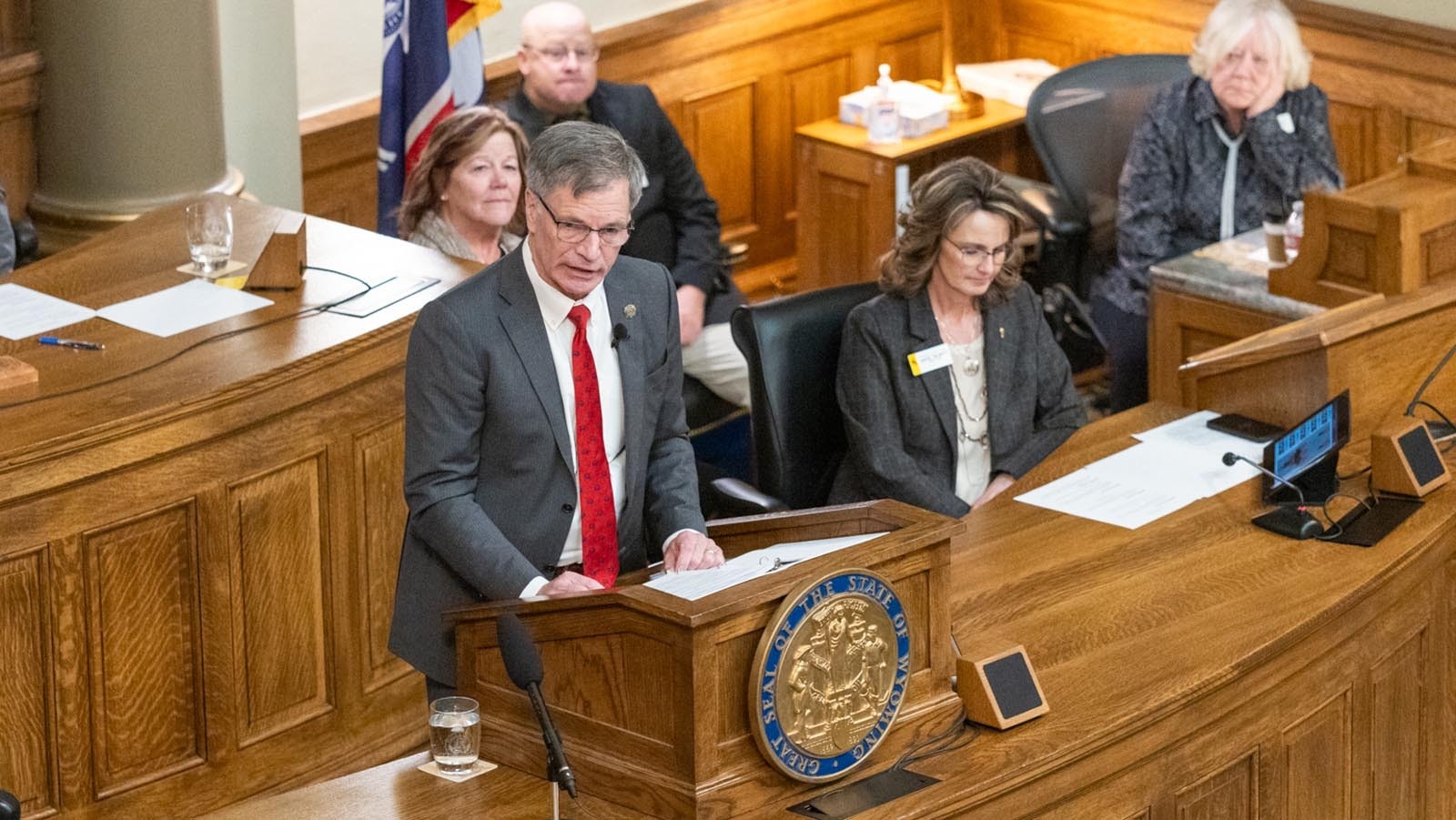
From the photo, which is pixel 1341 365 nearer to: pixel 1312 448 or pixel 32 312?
pixel 1312 448

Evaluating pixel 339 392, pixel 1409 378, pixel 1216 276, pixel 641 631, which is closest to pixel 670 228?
pixel 1216 276

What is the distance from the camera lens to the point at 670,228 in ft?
18.9

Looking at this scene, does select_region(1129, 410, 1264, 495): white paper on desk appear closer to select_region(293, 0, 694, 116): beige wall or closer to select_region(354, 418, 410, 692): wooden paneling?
select_region(354, 418, 410, 692): wooden paneling

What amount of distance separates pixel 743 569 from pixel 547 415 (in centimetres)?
48

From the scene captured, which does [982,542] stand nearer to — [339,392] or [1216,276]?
[339,392]

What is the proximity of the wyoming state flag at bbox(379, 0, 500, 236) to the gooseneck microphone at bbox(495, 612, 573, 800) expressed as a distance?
3.21 meters

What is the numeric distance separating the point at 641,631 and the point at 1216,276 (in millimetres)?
2879

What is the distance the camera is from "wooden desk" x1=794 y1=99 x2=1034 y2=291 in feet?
22.1

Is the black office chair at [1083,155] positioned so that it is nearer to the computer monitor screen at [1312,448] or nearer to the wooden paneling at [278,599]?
the computer monitor screen at [1312,448]

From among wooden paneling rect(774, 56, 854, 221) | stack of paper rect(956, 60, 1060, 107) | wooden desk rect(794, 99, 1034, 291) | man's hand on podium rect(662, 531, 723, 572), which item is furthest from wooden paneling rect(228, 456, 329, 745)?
stack of paper rect(956, 60, 1060, 107)

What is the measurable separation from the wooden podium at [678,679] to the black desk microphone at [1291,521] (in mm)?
1012

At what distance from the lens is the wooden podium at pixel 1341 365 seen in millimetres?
3939

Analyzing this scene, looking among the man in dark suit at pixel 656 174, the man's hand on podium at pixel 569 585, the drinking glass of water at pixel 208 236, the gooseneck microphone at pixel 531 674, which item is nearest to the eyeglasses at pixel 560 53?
the man in dark suit at pixel 656 174

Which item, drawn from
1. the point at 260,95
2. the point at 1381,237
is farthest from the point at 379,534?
the point at 1381,237
